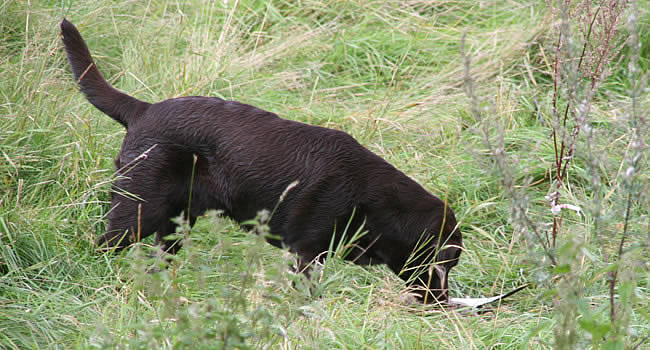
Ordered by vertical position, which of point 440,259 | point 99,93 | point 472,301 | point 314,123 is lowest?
point 472,301

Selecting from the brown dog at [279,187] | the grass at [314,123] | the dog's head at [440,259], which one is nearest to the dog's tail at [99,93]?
the brown dog at [279,187]

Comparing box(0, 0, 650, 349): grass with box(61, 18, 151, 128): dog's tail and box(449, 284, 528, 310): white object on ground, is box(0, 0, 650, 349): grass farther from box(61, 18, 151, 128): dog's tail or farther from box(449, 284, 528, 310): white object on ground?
box(61, 18, 151, 128): dog's tail

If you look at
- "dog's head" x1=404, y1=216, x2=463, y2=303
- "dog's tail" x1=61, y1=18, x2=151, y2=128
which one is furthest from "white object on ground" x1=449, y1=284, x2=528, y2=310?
"dog's tail" x1=61, y1=18, x2=151, y2=128

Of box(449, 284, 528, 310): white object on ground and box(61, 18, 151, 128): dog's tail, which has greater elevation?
box(61, 18, 151, 128): dog's tail

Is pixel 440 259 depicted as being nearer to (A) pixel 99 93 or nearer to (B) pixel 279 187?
(B) pixel 279 187

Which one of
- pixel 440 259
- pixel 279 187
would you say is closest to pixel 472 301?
pixel 440 259

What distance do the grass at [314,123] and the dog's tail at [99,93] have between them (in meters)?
0.33

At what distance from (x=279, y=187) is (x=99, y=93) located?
93cm

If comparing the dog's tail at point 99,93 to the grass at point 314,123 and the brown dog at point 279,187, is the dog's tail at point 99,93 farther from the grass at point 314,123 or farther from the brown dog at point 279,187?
the grass at point 314,123

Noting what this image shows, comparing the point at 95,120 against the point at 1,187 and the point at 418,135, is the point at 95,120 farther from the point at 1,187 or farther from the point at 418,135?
the point at 418,135

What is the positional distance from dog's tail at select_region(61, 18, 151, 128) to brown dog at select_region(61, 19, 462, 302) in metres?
0.06

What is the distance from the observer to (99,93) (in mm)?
3701

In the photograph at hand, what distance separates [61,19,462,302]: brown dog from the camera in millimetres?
3535

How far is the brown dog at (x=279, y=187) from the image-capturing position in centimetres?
354
